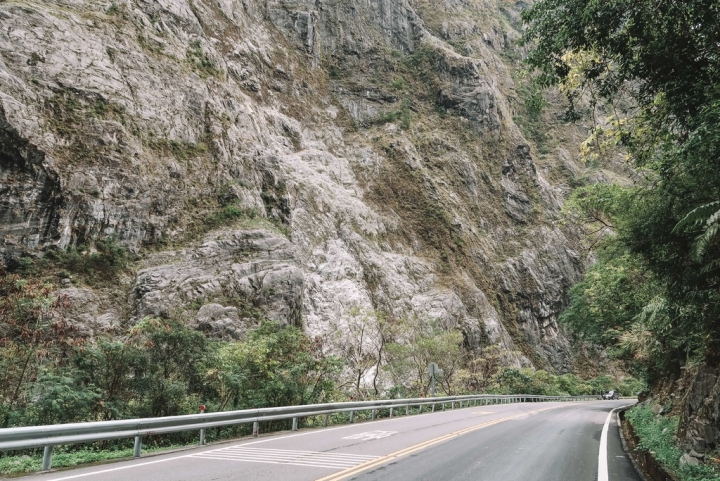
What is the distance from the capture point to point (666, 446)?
7.62 meters

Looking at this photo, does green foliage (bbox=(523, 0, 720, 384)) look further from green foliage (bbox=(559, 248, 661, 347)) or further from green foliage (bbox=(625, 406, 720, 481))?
green foliage (bbox=(559, 248, 661, 347))

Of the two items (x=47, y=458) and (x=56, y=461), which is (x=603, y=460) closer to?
(x=47, y=458)

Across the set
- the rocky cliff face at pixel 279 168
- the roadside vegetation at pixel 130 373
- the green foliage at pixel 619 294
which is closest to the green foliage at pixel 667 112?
the green foliage at pixel 619 294

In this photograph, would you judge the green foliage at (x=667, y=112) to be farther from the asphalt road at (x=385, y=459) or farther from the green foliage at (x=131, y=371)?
the green foliage at (x=131, y=371)

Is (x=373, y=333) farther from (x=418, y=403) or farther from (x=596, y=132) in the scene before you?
(x=596, y=132)

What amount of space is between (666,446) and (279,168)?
3494 centimetres

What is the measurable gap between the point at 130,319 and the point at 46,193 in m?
8.34

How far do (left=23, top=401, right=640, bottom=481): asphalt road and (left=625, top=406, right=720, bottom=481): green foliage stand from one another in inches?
21.5

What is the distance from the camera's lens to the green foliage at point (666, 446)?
5589 millimetres

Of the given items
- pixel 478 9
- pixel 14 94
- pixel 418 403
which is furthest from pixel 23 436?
pixel 478 9

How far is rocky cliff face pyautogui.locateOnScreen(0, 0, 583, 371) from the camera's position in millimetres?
24594

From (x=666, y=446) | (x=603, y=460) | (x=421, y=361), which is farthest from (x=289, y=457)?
(x=421, y=361)

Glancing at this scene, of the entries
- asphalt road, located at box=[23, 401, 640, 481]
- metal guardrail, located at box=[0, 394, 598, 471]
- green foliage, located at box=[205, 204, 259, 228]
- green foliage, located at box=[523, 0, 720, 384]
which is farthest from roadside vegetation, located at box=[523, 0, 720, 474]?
green foliage, located at box=[205, 204, 259, 228]

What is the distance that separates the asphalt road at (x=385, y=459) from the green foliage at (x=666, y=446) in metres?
0.54
